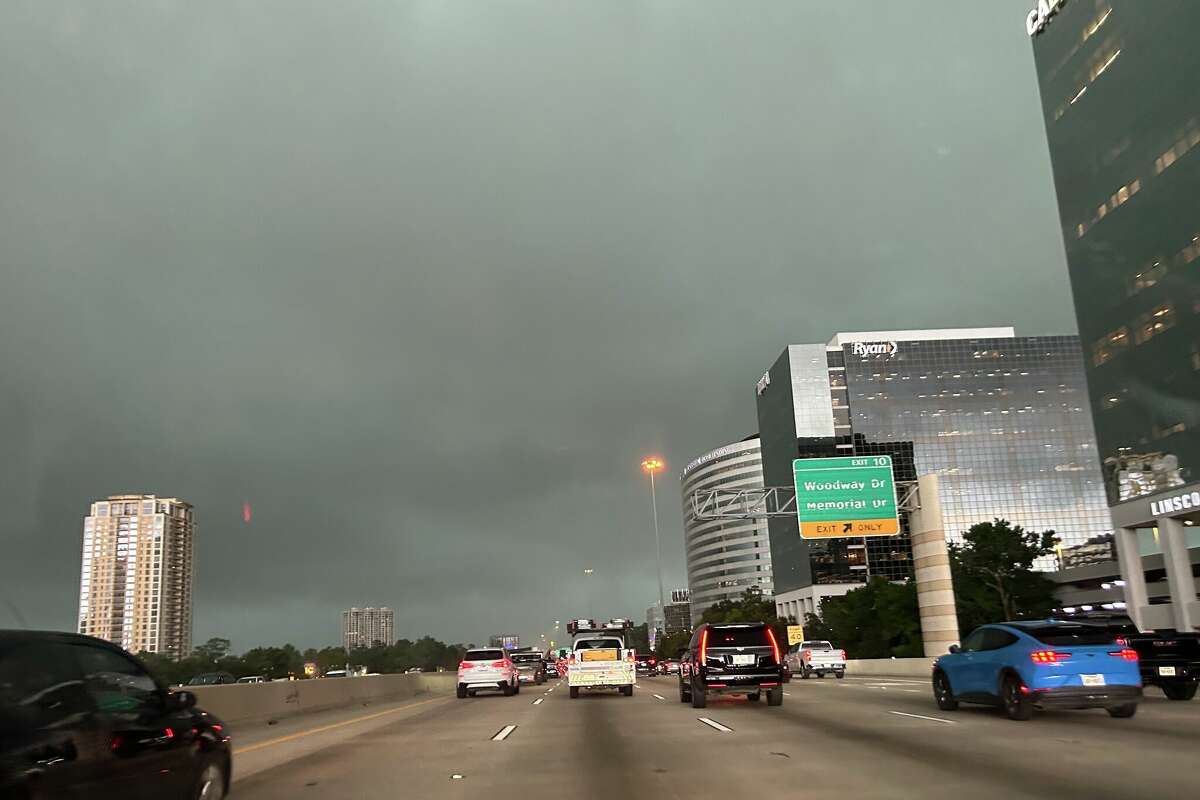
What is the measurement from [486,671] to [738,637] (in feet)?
45.1

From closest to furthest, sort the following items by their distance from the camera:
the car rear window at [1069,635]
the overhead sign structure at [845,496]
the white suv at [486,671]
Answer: the car rear window at [1069,635], the white suv at [486,671], the overhead sign structure at [845,496]

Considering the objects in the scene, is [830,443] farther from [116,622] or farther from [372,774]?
[372,774]

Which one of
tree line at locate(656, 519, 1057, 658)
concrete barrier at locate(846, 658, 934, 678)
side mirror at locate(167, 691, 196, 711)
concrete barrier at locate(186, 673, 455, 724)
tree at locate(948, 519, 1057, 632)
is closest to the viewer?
side mirror at locate(167, 691, 196, 711)

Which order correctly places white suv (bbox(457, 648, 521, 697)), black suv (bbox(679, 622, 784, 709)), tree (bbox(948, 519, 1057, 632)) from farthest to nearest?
tree (bbox(948, 519, 1057, 632)) → white suv (bbox(457, 648, 521, 697)) → black suv (bbox(679, 622, 784, 709))

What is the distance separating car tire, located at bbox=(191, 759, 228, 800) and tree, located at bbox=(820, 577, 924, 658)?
8711cm

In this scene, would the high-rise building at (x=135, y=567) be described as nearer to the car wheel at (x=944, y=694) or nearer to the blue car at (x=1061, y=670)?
the car wheel at (x=944, y=694)

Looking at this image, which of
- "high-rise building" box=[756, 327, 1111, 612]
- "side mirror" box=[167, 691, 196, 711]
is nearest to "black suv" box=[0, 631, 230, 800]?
"side mirror" box=[167, 691, 196, 711]

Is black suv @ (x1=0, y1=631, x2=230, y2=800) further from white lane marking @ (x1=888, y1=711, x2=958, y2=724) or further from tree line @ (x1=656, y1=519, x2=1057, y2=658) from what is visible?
tree line @ (x1=656, y1=519, x2=1057, y2=658)

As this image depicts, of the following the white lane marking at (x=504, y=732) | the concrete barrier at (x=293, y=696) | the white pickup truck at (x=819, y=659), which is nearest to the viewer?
the white lane marking at (x=504, y=732)

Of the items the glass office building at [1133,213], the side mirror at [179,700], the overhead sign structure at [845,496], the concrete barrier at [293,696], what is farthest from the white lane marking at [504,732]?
the glass office building at [1133,213]

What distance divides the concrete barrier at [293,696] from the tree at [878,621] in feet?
210

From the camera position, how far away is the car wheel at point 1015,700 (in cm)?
1483

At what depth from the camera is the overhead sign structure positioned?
41.7 m

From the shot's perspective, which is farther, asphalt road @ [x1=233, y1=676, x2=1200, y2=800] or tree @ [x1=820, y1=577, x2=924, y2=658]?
tree @ [x1=820, y1=577, x2=924, y2=658]
